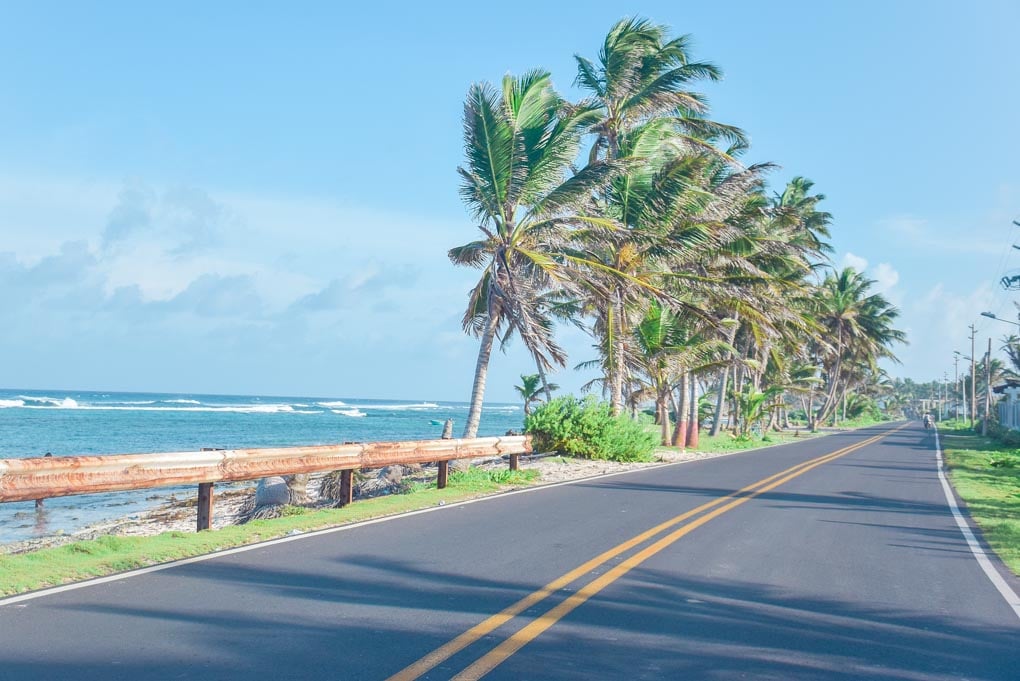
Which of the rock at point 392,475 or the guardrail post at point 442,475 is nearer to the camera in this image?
the guardrail post at point 442,475

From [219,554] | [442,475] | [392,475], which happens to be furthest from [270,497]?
[219,554]

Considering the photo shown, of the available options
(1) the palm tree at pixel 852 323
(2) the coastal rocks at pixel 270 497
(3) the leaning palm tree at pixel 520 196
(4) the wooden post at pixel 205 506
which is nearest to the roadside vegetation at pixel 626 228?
(3) the leaning palm tree at pixel 520 196

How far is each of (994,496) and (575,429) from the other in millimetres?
9180

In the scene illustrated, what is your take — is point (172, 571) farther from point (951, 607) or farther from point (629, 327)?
point (629, 327)

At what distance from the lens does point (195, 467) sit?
385 inches

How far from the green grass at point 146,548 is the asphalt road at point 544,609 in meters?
0.46

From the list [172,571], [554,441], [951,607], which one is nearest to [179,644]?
[172,571]

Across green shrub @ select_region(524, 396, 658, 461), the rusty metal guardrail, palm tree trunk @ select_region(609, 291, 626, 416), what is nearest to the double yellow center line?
the rusty metal guardrail

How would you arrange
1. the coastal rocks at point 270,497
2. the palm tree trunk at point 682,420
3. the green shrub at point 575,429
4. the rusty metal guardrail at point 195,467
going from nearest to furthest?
the rusty metal guardrail at point 195,467 < the coastal rocks at point 270,497 < the green shrub at point 575,429 < the palm tree trunk at point 682,420

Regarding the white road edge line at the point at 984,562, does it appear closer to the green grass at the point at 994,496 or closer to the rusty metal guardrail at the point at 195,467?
the green grass at the point at 994,496

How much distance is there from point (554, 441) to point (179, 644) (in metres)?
17.0

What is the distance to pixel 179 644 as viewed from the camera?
5.54 m

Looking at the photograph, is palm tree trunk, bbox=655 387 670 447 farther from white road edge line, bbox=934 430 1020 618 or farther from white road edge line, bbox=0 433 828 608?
white road edge line, bbox=0 433 828 608

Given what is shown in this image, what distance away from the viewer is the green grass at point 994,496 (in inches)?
435
